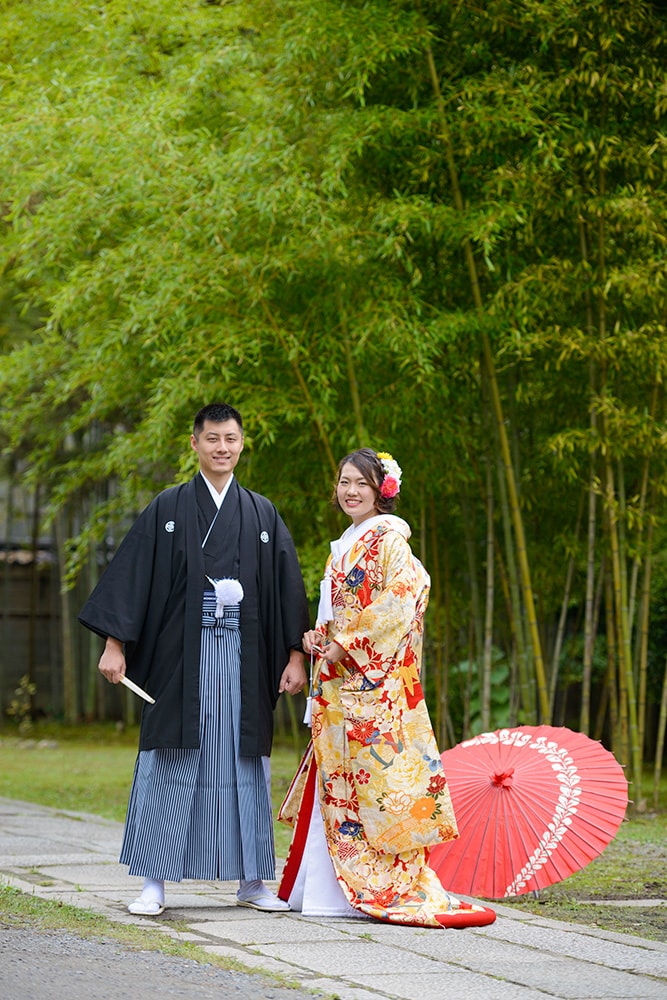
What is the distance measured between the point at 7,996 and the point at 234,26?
7.41 meters

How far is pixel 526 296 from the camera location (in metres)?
6.93

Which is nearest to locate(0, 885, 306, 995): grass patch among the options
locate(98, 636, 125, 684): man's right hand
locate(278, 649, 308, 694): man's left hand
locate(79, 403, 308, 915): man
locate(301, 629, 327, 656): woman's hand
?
locate(79, 403, 308, 915): man

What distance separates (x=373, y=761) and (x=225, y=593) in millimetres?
683

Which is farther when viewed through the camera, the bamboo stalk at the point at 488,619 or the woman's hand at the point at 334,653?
the bamboo stalk at the point at 488,619

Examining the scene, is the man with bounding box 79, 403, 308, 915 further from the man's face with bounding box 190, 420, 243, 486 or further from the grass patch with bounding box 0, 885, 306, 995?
the grass patch with bounding box 0, 885, 306, 995

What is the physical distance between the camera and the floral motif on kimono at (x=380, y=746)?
408cm

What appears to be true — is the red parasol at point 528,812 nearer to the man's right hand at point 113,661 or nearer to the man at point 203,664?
the man at point 203,664

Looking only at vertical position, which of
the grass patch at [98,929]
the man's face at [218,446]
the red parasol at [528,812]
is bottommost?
the grass patch at [98,929]

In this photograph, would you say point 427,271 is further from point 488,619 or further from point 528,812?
point 528,812

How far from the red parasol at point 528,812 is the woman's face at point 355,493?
927mm

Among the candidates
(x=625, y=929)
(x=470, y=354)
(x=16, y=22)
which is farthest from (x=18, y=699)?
(x=625, y=929)

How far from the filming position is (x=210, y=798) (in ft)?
13.7

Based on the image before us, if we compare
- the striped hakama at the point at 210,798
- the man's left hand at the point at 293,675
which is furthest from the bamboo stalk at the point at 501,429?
the striped hakama at the point at 210,798

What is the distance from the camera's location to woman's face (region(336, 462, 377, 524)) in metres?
4.25
